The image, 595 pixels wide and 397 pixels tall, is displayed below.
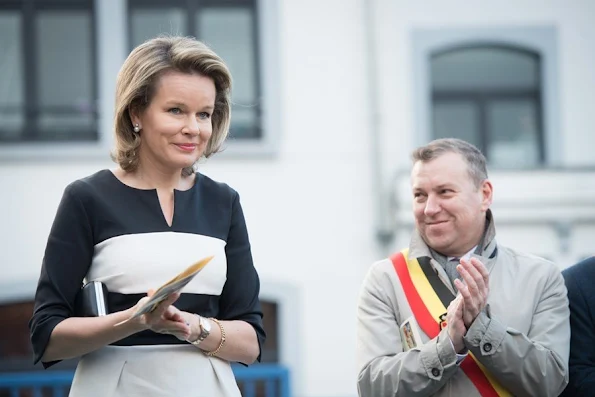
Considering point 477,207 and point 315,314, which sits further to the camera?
point 315,314

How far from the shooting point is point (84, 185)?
302 centimetres

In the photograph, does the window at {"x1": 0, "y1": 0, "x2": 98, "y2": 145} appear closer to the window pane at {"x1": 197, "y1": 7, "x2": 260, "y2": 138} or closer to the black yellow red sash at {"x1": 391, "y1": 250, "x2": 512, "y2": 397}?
the window pane at {"x1": 197, "y1": 7, "x2": 260, "y2": 138}

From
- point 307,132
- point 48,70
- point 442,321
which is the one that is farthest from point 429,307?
point 48,70

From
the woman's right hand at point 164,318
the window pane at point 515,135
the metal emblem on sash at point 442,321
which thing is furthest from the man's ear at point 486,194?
the window pane at point 515,135

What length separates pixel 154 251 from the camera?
2971 mm

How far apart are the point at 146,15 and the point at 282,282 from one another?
3.10 m

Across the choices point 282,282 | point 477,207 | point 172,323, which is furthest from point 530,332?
point 282,282

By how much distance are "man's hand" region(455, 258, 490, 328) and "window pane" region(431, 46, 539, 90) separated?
8380 mm

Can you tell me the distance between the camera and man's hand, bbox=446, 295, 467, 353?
3393 millimetres

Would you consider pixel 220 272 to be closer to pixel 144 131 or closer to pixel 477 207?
pixel 144 131

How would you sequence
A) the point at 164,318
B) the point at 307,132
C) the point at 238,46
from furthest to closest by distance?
the point at 238,46
the point at 307,132
the point at 164,318

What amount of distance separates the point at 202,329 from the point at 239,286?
254 millimetres

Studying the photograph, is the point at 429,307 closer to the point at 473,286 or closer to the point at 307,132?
the point at 473,286

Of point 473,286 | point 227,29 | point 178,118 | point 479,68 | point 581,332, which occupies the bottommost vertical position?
point 581,332
